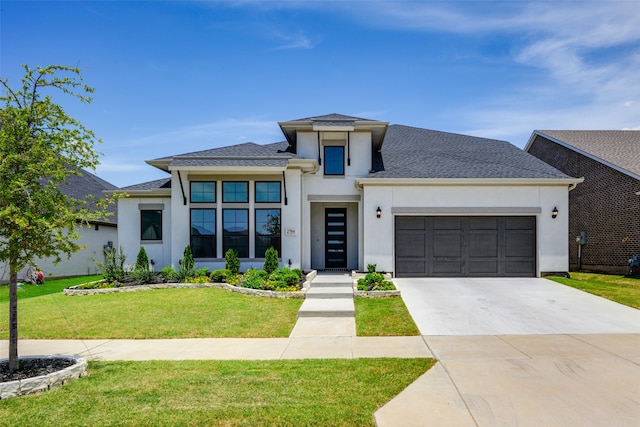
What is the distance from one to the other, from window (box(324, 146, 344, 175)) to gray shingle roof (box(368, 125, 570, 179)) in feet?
4.61

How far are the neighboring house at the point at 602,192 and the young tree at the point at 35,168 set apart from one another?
19.6 metres

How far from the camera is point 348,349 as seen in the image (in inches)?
272

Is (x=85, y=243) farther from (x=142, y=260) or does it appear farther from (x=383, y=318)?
(x=383, y=318)

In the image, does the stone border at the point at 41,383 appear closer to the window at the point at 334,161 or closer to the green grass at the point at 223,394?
the green grass at the point at 223,394

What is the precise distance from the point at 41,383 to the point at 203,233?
981 cm

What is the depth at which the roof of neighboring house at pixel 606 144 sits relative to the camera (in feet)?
57.5

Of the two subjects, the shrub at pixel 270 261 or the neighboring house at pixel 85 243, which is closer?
the shrub at pixel 270 261

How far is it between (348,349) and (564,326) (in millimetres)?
4953

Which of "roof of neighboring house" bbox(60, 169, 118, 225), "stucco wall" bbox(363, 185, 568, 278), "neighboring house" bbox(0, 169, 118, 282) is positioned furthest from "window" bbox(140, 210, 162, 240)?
"stucco wall" bbox(363, 185, 568, 278)

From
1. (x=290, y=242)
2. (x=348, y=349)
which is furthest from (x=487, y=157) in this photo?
(x=348, y=349)

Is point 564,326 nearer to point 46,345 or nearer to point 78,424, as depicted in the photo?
point 78,424

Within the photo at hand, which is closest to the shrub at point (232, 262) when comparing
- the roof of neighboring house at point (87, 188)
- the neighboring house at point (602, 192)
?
the roof of neighboring house at point (87, 188)

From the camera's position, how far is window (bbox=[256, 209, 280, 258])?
14766 mm

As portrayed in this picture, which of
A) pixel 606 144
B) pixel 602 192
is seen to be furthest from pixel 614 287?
pixel 606 144
